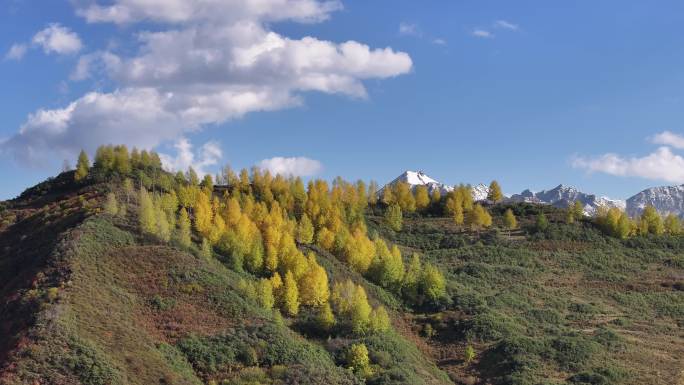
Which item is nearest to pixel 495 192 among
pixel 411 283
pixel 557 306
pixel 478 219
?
pixel 478 219

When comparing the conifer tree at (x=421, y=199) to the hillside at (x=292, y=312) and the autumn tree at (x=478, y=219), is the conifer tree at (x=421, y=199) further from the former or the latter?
the hillside at (x=292, y=312)

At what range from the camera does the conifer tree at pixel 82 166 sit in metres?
129

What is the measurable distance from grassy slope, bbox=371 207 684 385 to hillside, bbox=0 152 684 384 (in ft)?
1.03

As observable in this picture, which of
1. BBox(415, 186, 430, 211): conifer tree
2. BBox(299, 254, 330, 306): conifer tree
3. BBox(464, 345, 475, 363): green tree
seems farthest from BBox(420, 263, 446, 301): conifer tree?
BBox(415, 186, 430, 211): conifer tree

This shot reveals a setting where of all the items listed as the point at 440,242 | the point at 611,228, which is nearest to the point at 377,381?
the point at 440,242

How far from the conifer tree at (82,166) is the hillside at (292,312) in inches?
246

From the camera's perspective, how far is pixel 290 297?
71.8m

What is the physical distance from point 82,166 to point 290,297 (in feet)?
272

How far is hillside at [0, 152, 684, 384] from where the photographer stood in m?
51.9

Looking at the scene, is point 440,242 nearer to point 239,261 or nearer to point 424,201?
point 424,201

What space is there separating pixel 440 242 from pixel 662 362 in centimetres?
6328

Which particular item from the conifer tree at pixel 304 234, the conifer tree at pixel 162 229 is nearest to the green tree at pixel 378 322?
the conifer tree at pixel 162 229

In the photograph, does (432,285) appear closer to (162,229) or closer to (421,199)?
(162,229)

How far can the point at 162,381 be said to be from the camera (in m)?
48.5
